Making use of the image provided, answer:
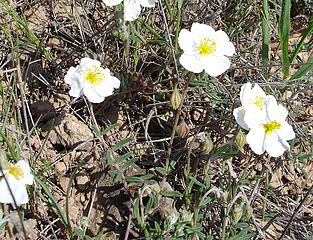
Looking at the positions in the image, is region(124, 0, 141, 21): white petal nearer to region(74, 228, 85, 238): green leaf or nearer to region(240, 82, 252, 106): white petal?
region(240, 82, 252, 106): white petal

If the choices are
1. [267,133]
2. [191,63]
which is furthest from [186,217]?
[191,63]

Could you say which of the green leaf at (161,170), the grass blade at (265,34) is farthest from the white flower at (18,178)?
the grass blade at (265,34)

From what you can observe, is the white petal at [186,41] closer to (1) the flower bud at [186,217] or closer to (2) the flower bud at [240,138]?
(2) the flower bud at [240,138]

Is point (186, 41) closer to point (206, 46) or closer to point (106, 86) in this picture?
point (206, 46)

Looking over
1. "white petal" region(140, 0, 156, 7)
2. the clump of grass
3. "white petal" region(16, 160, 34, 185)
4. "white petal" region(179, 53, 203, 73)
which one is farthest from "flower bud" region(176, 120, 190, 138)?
"white petal" region(16, 160, 34, 185)

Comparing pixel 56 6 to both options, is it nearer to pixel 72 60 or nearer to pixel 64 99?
pixel 72 60

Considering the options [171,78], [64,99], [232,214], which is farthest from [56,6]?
[232,214]
